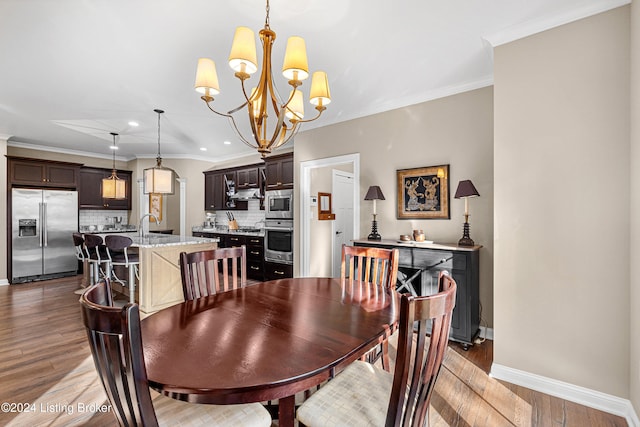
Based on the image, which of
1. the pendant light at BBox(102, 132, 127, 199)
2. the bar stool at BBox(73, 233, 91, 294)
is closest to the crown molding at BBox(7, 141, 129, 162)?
the pendant light at BBox(102, 132, 127, 199)

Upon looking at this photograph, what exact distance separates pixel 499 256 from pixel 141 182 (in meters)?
7.24

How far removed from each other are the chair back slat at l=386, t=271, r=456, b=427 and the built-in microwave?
4023 millimetres

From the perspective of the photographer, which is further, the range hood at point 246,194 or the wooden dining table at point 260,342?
the range hood at point 246,194

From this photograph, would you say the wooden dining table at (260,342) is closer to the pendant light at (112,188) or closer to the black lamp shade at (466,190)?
the black lamp shade at (466,190)

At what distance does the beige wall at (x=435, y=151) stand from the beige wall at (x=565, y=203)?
27.1 inches

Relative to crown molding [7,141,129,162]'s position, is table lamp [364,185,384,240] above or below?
below

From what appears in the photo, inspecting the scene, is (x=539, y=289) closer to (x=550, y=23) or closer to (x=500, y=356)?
(x=500, y=356)

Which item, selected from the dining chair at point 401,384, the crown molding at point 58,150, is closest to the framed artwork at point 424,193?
the dining chair at point 401,384

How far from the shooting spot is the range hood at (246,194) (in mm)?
6048

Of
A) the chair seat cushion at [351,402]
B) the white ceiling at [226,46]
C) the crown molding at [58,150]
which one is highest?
the white ceiling at [226,46]

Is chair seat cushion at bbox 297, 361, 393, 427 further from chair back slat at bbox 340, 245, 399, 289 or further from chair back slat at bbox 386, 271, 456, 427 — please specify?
chair back slat at bbox 340, 245, 399, 289

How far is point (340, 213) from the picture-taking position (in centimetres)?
545

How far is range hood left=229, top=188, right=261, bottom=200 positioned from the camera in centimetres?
605

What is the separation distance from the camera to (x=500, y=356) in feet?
7.55
